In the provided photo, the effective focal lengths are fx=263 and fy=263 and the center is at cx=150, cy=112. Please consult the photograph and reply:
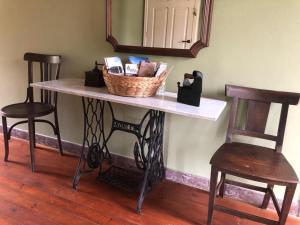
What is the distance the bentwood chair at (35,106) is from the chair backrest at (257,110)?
147 centimetres

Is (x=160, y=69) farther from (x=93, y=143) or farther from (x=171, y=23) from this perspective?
(x=93, y=143)

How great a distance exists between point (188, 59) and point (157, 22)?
0.34m

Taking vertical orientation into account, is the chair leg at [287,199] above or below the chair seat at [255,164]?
below

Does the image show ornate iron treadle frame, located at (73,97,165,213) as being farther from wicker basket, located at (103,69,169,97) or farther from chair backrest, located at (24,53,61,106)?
chair backrest, located at (24,53,61,106)

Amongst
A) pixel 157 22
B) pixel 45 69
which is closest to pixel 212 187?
pixel 157 22

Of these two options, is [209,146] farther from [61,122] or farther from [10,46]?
[10,46]

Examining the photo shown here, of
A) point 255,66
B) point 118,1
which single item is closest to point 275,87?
point 255,66

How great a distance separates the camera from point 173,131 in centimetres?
205

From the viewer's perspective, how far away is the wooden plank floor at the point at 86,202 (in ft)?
5.50

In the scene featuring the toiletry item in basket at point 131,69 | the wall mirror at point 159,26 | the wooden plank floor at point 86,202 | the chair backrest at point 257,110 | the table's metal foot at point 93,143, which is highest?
the wall mirror at point 159,26

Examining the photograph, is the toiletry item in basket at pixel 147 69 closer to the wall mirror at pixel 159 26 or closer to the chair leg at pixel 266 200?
the wall mirror at pixel 159 26

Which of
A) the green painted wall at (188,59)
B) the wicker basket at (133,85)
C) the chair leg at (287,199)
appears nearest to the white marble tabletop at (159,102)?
the wicker basket at (133,85)

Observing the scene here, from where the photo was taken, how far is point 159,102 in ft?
5.21

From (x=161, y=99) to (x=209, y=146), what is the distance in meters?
0.57
